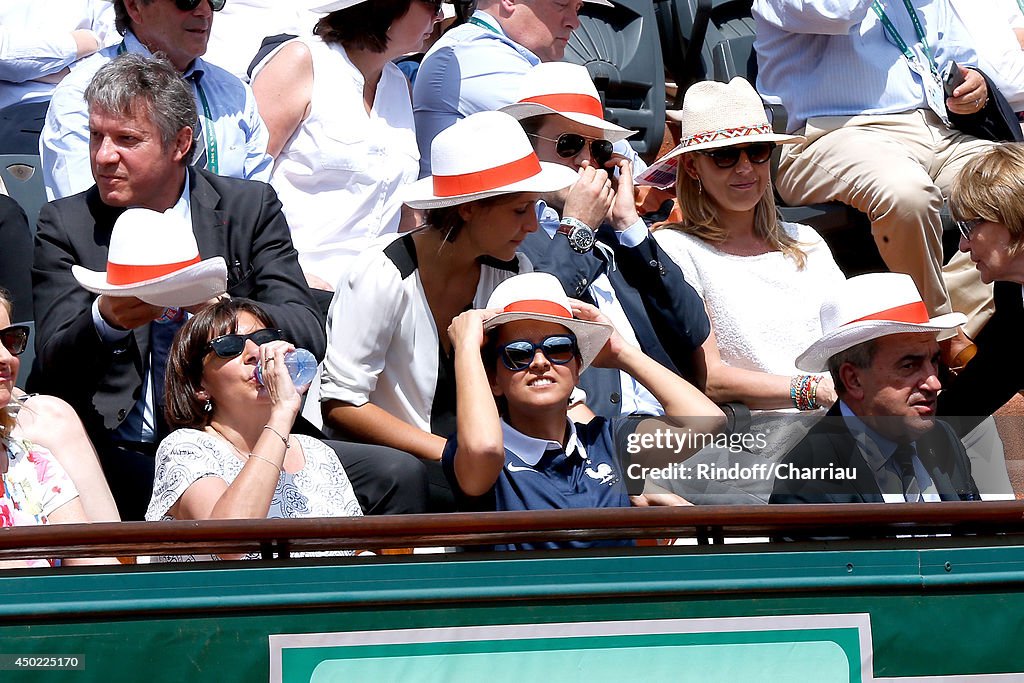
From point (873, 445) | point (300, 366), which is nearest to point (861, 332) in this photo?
point (873, 445)

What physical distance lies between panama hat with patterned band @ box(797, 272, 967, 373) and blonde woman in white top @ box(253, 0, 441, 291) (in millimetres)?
1498

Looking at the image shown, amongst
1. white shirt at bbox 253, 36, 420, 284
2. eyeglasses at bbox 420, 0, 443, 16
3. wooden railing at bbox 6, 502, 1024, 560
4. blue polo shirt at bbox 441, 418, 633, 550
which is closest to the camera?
wooden railing at bbox 6, 502, 1024, 560

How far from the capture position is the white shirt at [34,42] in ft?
15.3

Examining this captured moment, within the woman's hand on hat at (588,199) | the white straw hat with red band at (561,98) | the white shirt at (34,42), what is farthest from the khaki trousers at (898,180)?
the white shirt at (34,42)

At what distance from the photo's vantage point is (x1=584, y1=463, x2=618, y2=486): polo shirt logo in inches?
123

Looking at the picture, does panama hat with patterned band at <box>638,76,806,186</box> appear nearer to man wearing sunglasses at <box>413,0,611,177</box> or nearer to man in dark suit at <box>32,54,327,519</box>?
man wearing sunglasses at <box>413,0,611,177</box>

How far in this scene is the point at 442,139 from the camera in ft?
12.3

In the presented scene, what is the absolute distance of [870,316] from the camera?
11.0ft

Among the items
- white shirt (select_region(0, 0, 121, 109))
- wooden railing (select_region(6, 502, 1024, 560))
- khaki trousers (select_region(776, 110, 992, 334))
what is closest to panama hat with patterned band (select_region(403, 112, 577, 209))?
wooden railing (select_region(6, 502, 1024, 560))

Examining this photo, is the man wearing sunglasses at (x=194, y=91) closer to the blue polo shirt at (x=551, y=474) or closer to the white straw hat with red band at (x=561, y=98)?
the white straw hat with red band at (x=561, y=98)

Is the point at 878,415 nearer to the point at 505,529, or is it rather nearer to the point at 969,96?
the point at 505,529

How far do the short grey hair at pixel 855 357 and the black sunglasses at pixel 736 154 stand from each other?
1052mm

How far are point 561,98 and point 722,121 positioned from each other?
1.53 ft

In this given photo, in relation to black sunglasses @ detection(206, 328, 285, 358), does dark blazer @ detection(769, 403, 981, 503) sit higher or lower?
lower
